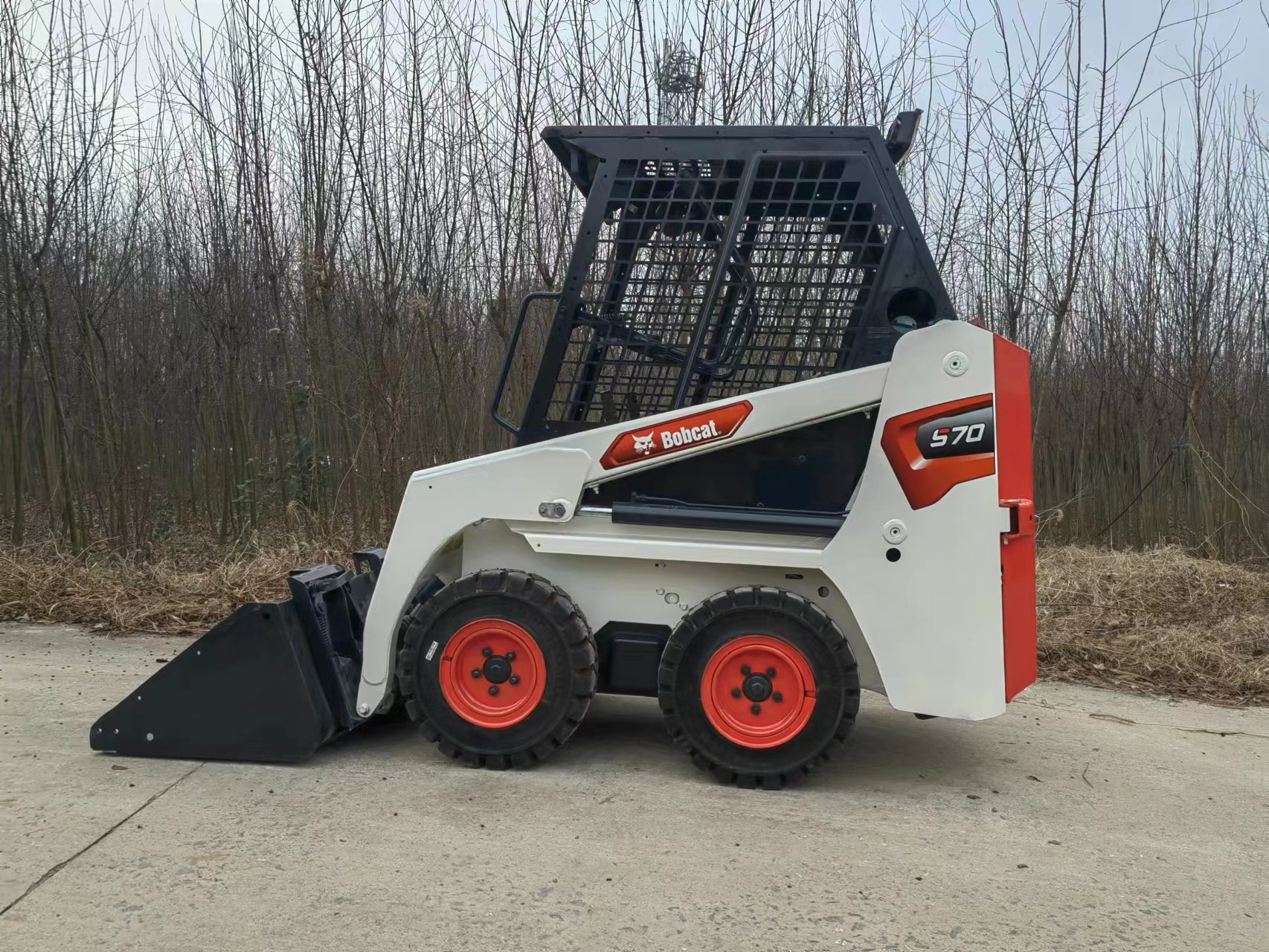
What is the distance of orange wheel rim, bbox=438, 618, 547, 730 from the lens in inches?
165

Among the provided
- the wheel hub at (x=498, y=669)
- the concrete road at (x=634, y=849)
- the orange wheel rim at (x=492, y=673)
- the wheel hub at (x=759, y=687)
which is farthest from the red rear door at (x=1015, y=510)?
the wheel hub at (x=498, y=669)

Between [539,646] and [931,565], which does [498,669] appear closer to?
[539,646]

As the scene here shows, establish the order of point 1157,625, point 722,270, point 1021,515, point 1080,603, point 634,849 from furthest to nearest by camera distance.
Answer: point 1080,603, point 1157,625, point 722,270, point 1021,515, point 634,849

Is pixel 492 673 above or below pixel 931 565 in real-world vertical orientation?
below

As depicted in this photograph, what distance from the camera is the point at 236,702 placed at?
163 inches

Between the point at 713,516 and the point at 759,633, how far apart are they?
50cm

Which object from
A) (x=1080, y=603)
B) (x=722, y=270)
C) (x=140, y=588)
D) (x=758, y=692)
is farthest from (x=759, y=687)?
(x=140, y=588)

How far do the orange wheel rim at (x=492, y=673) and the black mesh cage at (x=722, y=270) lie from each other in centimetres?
86

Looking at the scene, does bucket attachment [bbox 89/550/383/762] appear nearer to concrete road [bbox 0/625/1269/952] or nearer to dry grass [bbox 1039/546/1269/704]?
concrete road [bbox 0/625/1269/952]

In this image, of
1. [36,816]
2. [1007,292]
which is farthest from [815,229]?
[1007,292]

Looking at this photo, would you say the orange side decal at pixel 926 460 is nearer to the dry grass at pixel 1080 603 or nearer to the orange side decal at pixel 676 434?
the orange side decal at pixel 676 434

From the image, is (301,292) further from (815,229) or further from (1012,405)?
(1012,405)

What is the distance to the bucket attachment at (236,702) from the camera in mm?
4105

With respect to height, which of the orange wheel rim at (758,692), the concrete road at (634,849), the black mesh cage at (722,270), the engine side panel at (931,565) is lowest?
the concrete road at (634,849)
